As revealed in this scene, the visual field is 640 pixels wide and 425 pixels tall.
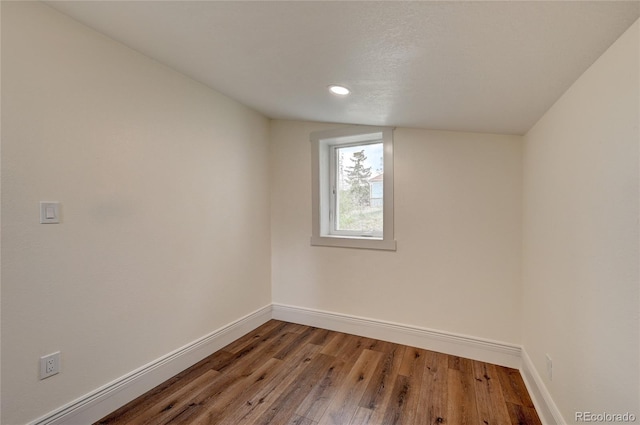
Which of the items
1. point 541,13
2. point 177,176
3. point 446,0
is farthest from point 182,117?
point 541,13

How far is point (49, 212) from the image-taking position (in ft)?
4.70

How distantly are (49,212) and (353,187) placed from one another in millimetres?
2321

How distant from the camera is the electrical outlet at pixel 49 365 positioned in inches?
55.8

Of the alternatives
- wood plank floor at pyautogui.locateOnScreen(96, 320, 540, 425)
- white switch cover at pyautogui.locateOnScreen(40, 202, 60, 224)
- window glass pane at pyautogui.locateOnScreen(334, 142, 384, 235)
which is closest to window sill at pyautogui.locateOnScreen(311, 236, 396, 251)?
window glass pane at pyautogui.locateOnScreen(334, 142, 384, 235)

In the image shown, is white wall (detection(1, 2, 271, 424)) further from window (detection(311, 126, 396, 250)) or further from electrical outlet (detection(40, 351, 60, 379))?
window (detection(311, 126, 396, 250))

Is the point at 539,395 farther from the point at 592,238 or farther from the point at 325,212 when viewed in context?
the point at 325,212

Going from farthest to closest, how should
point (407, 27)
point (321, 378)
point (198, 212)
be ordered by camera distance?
point (198, 212) < point (321, 378) < point (407, 27)

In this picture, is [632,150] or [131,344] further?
[131,344]

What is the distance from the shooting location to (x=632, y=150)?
919 mm

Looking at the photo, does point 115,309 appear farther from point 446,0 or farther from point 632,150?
point 632,150

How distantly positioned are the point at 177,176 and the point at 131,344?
45.4 inches

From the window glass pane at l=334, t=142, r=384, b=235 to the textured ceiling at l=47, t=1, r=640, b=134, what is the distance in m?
0.75

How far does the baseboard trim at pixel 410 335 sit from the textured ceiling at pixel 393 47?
1686 mm

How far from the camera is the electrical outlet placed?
142cm
